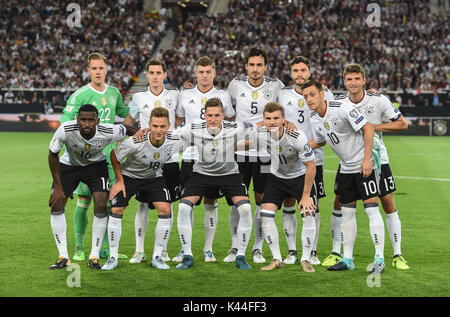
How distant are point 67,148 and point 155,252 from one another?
155 cm

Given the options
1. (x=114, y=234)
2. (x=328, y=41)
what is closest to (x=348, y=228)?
(x=114, y=234)

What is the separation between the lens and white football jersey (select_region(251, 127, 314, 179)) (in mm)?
7359

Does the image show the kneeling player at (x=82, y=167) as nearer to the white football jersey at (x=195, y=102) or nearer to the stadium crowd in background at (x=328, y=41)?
the white football jersey at (x=195, y=102)

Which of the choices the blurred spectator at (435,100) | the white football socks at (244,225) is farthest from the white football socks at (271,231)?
the blurred spectator at (435,100)

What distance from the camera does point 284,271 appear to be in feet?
23.8

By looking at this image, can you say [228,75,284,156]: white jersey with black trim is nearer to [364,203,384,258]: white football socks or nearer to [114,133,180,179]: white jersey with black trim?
[114,133,180,179]: white jersey with black trim

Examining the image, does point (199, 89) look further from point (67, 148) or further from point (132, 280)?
point (132, 280)

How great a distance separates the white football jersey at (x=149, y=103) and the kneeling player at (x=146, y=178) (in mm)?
767

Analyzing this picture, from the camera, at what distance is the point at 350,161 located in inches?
291

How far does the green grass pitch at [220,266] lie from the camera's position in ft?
21.0

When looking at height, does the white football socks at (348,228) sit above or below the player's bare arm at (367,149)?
below

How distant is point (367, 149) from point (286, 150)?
906mm

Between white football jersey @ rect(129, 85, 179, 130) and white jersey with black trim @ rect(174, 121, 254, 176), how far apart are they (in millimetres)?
720
